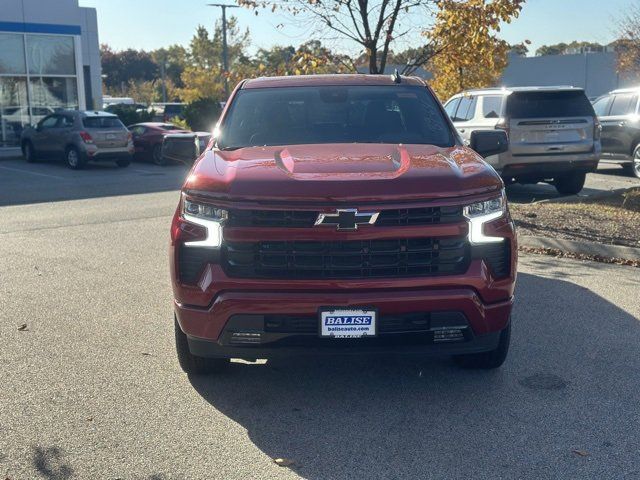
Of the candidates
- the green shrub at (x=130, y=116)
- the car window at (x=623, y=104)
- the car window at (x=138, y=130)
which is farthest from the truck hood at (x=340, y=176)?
the green shrub at (x=130, y=116)

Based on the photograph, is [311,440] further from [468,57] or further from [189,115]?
[189,115]

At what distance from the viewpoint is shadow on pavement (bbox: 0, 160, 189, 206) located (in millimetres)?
16625

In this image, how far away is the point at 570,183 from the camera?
1455cm

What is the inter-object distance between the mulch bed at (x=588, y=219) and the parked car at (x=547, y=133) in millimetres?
1387

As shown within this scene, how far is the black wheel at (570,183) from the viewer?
14398 millimetres

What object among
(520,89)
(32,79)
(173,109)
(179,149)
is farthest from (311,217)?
(173,109)

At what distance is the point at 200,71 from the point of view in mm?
48750

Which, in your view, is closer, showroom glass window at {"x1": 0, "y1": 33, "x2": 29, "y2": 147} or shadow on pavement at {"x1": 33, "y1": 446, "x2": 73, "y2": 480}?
shadow on pavement at {"x1": 33, "y1": 446, "x2": 73, "y2": 480}

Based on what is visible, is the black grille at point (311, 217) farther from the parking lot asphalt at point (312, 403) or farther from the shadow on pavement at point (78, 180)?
the shadow on pavement at point (78, 180)

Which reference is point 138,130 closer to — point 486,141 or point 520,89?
point 520,89

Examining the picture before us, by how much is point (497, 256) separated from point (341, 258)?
915 mm

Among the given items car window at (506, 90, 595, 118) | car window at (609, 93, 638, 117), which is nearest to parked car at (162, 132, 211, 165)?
car window at (506, 90, 595, 118)

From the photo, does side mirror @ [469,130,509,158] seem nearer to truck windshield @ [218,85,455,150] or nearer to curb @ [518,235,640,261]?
truck windshield @ [218,85,455,150]

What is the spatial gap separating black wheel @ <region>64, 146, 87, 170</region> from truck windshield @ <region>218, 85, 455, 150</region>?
56.5 feet
